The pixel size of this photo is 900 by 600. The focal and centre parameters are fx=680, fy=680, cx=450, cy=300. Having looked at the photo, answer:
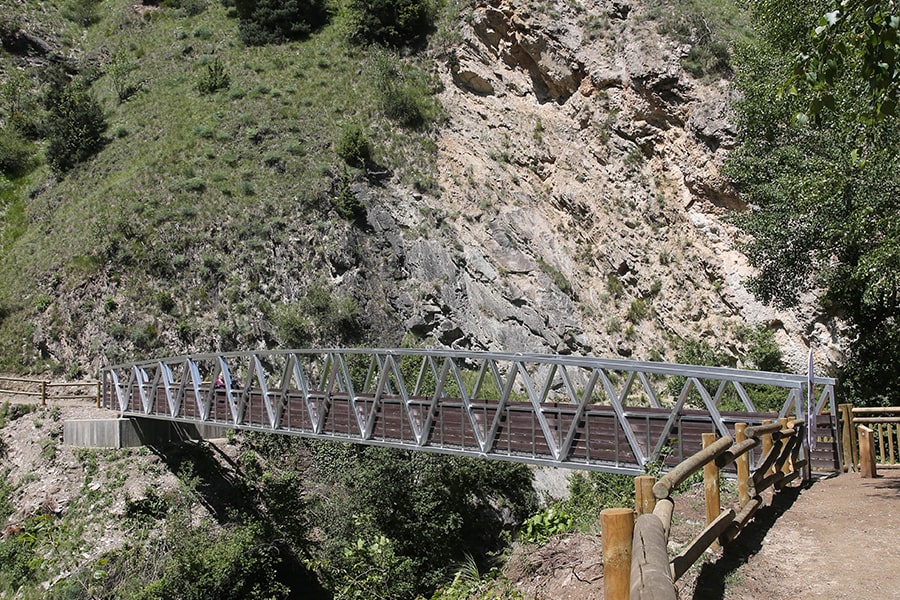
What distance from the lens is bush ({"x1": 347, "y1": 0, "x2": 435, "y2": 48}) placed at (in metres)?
38.2

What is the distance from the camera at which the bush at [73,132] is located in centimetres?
3666

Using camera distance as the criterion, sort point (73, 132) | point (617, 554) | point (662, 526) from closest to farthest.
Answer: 1. point (617, 554)
2. point (662, 526)
3. point (73, 132)

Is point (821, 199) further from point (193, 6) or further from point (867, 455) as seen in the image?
point (193, 6)

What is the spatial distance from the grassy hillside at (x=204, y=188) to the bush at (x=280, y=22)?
2.94ft

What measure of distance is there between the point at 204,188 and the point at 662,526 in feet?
Answer: 104

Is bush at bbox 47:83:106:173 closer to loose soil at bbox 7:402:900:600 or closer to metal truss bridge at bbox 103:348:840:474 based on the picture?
metal truss bridge at bbox 103:348:840:474

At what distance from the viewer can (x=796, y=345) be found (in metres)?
23.9

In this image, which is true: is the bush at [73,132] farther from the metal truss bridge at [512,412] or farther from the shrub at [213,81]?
the metal truss bridge at [512,412]

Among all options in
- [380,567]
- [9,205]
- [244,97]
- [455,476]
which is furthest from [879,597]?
[9,205]

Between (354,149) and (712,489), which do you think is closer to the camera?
(712,489)

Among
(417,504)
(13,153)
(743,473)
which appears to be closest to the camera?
(743,473)

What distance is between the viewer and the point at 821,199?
50.6ft

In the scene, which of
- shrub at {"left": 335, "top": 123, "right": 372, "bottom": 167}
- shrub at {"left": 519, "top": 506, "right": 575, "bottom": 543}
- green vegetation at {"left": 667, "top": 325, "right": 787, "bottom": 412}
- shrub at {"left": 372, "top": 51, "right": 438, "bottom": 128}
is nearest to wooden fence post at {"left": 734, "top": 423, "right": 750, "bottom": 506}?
shrub at {"left": 519, "top": 506, "right": 575, "bottom": 543}

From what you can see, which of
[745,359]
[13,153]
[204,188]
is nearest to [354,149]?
[204,188]
